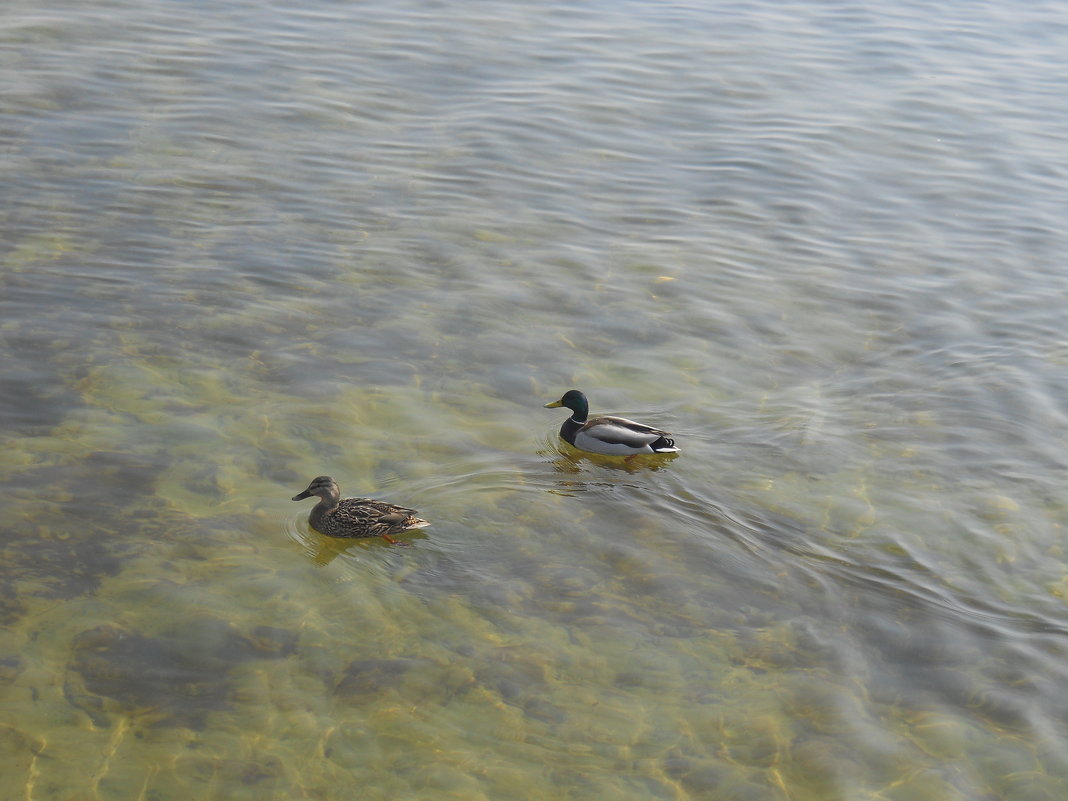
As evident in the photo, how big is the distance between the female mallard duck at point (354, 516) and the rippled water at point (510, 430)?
19 cm

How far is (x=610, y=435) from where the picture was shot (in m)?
10.1

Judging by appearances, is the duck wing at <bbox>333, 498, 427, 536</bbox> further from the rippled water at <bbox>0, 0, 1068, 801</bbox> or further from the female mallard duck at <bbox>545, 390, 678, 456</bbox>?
the female mallard duck at <bbox>545, 390, 678, 456</bbox>

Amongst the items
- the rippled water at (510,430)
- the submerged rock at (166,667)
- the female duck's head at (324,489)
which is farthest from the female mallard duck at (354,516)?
the submerged rock at (166,667)

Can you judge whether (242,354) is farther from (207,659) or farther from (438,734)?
(438,734)

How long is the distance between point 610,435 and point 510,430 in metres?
1.00

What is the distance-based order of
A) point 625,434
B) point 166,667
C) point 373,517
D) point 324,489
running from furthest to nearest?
point 625,434, point 324,489, point 373,517, point 166,667

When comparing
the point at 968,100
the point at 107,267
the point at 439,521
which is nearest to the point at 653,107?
the point at 968,100

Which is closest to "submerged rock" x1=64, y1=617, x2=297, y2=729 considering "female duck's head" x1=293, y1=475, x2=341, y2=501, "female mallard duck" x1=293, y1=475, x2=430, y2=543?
"female mallard duck" x1=293, y1=475, x2=430, y2=543

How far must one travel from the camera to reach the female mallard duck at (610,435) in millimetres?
10102

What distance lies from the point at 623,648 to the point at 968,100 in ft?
53.8

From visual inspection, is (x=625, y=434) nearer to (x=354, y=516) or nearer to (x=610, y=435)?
(x=610, y=435)

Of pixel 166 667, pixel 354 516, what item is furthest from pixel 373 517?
pixel 166 667

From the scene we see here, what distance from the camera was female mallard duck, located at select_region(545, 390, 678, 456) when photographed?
33.1 ft

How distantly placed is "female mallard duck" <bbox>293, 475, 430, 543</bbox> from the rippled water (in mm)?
190
